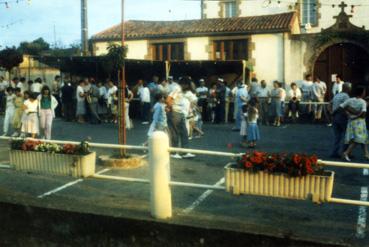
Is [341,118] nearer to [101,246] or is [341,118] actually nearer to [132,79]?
[101,246]

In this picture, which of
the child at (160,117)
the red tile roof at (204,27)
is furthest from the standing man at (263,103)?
the child at (160,117)

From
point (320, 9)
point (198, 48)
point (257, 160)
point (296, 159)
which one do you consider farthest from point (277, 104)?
point (320, 9)

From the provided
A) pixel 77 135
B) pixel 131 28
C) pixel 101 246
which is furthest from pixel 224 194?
pixel 131 28

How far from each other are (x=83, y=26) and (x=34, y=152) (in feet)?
61.9

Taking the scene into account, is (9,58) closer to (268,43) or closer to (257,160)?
(268,43)

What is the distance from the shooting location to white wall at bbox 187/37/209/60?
81.3ft

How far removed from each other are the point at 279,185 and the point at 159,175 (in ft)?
4.24

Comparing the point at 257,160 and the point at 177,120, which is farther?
the point at 177,120

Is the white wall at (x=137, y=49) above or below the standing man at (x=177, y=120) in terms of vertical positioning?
above

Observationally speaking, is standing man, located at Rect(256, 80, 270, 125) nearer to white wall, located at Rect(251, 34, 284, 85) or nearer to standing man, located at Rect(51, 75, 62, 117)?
white wall, located at Rect(251, 34, 284, 85)

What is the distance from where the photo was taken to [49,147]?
6539mm

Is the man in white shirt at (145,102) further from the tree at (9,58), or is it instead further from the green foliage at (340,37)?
the green foliage at (340,37)

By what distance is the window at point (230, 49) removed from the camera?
24.1 meters

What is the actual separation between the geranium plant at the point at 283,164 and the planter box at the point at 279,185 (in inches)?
2.1
